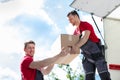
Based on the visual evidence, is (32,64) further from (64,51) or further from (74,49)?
(74,49)

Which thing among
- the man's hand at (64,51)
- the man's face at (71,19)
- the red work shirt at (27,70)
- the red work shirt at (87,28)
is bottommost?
the red work shirt at (27,70)

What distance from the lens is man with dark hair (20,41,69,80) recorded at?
467 cm

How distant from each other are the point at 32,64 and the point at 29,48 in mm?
244

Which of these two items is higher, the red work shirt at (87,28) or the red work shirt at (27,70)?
the red work shirt at (87,28)

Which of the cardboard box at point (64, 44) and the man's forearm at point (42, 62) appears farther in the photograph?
the cardboard box at point (64, 44)

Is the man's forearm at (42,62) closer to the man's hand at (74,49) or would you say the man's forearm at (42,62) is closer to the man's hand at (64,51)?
the man's hand at (64,51)

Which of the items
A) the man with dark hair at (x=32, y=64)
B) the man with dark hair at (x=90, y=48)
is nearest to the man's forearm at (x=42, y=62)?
the man with dark hair at (x=32, y=64)

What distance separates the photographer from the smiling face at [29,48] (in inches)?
189

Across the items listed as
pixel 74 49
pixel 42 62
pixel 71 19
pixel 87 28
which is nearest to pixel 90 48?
pixel 87 28

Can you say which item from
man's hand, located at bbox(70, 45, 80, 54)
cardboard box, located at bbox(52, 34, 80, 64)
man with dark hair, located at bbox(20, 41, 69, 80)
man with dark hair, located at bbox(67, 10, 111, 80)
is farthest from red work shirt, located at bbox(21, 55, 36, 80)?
man with dark hair, located at bbox(67, 10, 111, 80)

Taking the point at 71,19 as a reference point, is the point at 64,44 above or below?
below

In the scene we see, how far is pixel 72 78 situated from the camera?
17188 mm

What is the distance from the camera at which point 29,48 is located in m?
4.82

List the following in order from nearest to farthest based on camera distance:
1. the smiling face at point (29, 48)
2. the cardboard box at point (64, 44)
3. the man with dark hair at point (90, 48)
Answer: the smiling face at point (29, 48) < the cardboard box at point (64, 44) < the man with dark hair at point (90, 48)
